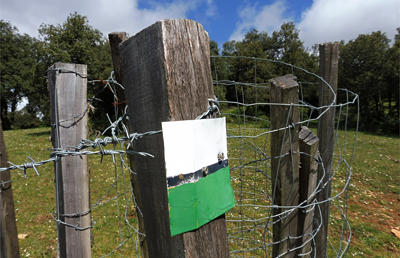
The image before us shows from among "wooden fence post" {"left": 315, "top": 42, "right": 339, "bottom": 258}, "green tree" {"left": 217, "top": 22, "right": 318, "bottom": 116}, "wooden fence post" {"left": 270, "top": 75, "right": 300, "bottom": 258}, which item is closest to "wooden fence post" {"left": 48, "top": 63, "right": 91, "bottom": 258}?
"wooden fence post" {"left": 270, "top": 75, "right": 300, "bottom": 258}

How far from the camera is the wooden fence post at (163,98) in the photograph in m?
0.91

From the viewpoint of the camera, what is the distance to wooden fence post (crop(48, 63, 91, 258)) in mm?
1682

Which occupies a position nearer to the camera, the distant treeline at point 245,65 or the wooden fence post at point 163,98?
the wooden fence post at point 163,98

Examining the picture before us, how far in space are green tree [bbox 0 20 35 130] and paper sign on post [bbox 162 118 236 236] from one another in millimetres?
30329

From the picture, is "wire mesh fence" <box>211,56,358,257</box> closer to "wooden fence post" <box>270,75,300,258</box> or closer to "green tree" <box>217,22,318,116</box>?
"wooden fence post" <box>270,75,300,258</box>

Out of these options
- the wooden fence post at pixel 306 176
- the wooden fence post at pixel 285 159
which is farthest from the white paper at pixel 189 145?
the wooden fence post at pixel 306 176

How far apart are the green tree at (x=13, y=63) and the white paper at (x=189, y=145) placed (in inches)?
1194

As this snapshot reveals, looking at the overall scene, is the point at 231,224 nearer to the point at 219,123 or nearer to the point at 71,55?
the point at 219,123

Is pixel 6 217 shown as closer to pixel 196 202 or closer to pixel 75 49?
pixel 196 202

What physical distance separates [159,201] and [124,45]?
0.75 m

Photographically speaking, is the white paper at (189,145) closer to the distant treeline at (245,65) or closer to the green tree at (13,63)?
the distant treeline at (245,65)

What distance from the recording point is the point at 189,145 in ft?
2.82

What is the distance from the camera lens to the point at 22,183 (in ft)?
21.0

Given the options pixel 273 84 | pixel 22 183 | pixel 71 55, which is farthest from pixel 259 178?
pixel 71 55
